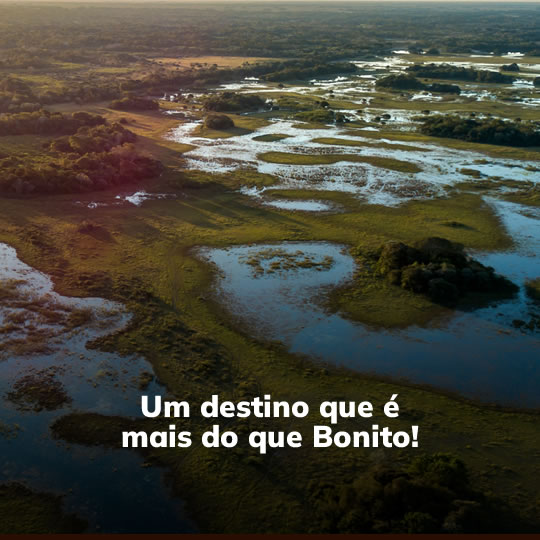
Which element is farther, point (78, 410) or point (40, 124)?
point (40, 124)

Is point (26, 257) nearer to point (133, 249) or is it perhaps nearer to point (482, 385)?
point (133, 249)

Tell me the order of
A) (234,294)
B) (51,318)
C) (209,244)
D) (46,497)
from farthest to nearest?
(209,244)
(234,294)
(51,318)
(46,497)

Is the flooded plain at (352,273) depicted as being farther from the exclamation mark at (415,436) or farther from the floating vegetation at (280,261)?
the exclamation mark at (415,436)

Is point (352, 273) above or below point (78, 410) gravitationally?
above

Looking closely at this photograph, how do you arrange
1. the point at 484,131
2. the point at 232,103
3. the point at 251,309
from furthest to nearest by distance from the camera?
the point at 232,103 → the point at 484,131 → the point at 251,309

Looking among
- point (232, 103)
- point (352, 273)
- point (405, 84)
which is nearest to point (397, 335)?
point (352, 273)

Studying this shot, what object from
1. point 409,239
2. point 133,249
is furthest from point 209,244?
point 409,239

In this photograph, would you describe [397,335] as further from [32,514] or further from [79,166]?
[79,166]

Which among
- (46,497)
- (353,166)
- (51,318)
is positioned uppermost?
(353,166)
